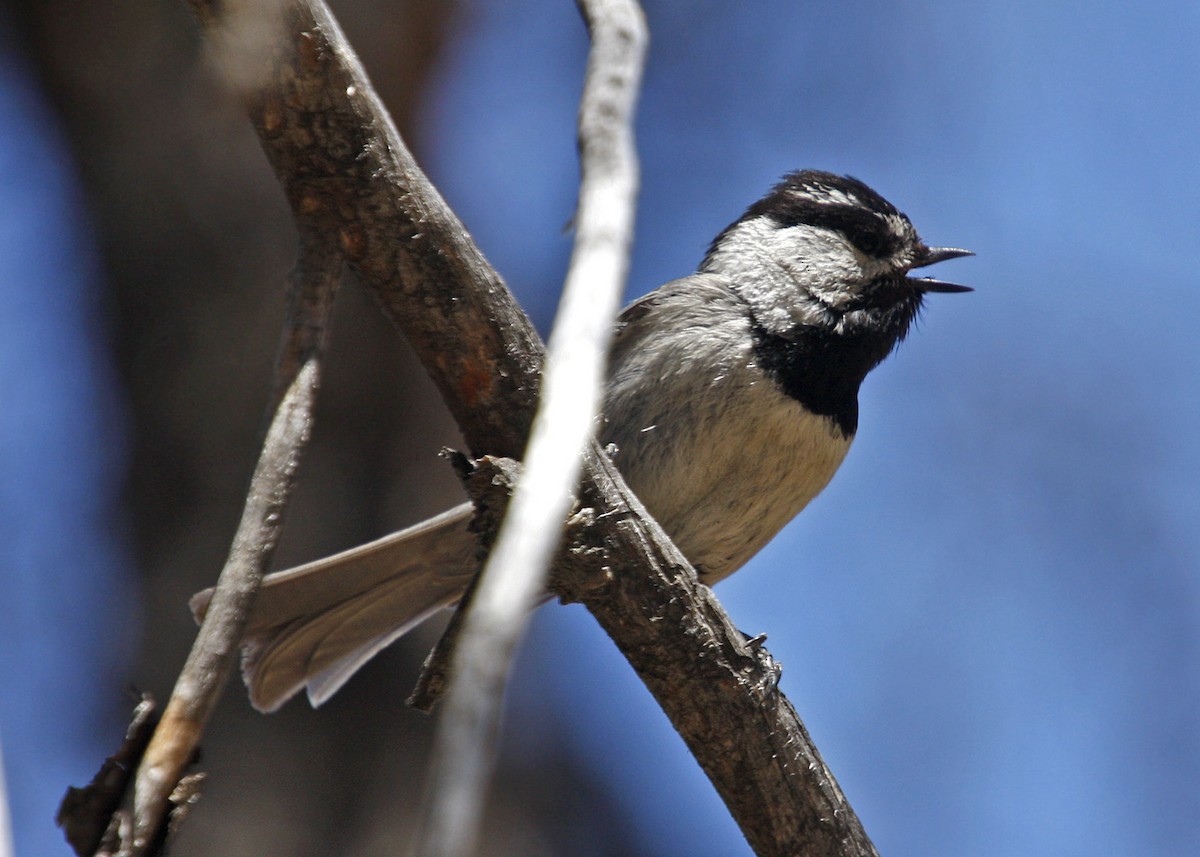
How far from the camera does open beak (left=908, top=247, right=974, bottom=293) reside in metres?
3.60

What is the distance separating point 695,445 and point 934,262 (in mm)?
1162

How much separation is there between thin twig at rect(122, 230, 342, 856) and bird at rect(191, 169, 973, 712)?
969mm

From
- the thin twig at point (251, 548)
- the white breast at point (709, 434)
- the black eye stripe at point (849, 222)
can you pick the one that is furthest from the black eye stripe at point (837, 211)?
the thin twig at point (251, 548)

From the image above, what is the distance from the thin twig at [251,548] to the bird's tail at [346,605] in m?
0.98

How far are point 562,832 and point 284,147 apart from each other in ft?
9.44

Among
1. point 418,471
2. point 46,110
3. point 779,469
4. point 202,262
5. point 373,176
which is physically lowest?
point 373,176

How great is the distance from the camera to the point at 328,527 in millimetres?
3977

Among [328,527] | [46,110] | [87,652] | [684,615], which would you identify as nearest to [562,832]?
[328,527]

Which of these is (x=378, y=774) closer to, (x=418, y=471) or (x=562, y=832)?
(x=562, y=832)

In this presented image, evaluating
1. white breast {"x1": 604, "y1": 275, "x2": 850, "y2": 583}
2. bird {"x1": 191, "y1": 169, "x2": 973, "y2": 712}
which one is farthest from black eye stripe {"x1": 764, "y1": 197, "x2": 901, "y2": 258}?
white breast {"x1": 604, "y1": 275, "x2": 850, "y2": 583}

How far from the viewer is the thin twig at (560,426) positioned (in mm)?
875

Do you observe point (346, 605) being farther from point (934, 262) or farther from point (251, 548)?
point (934, 262)

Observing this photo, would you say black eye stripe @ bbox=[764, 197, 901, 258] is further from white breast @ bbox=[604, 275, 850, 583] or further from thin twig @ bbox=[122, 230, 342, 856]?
thin twig @ bbox=[122, 230, 342, 856]

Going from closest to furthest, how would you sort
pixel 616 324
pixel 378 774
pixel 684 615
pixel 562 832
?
pixel 684 615 < pixel 616 324 < pixel 378 774 < pixel 562 832
